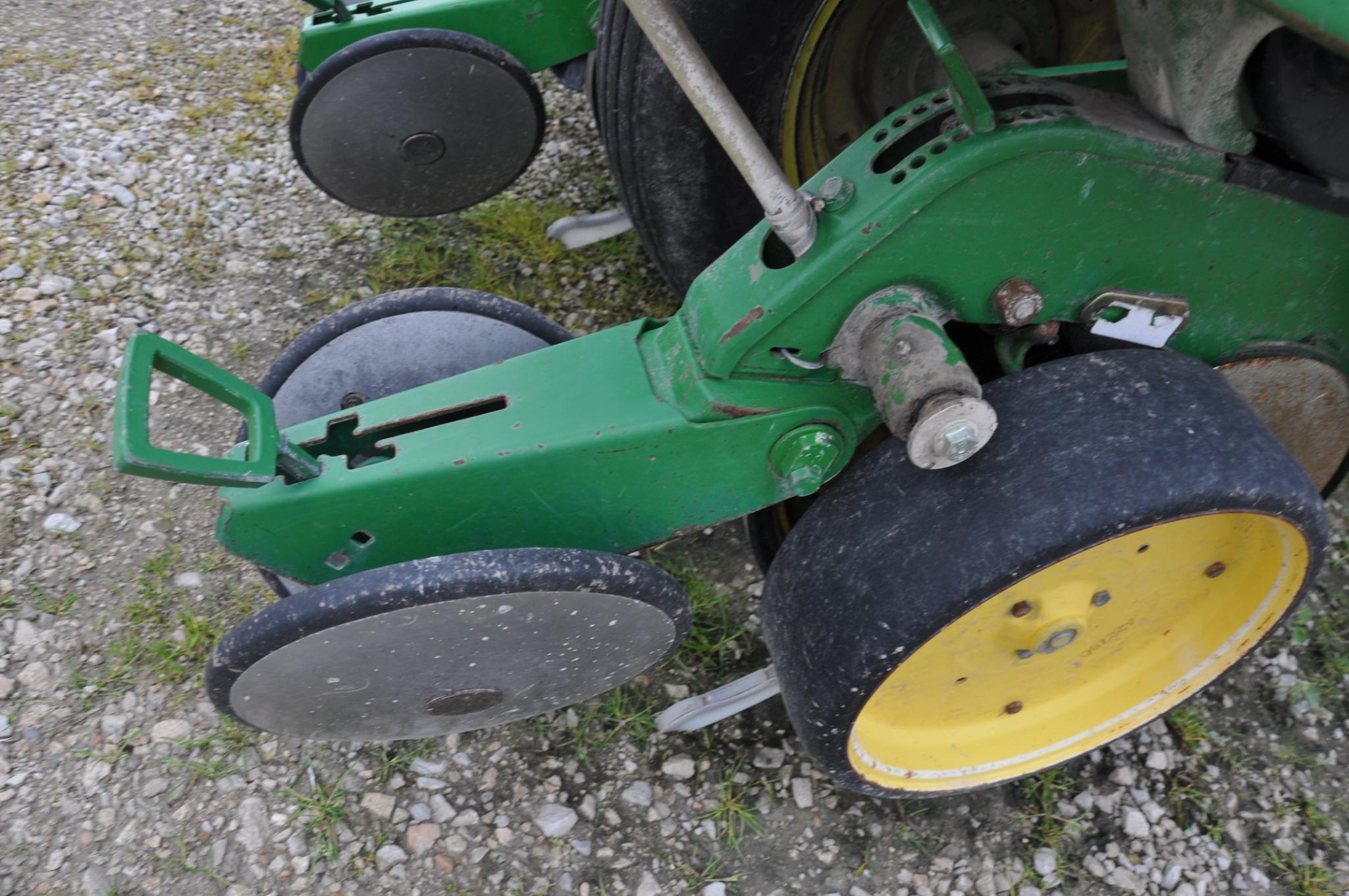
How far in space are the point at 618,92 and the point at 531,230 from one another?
1068 millimetres

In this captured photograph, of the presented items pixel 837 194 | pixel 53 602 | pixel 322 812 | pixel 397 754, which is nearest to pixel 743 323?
pixel 837 194

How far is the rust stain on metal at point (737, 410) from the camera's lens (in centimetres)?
151

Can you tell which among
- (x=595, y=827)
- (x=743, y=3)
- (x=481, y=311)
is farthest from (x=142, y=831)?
(x=743, y=3)

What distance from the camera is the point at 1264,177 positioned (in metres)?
1.40

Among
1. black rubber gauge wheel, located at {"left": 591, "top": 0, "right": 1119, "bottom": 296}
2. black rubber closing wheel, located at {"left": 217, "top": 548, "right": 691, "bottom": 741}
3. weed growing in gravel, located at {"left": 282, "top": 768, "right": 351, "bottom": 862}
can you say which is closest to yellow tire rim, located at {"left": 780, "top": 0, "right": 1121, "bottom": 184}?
black rubber gauge wheel, located at {"left": 591, "top": 0, "right": 1119, "bottom": 296}

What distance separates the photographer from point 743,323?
1.47 meters

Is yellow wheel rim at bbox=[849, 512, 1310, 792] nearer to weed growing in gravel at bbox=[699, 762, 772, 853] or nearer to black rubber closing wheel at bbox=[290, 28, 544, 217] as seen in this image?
weed growing in gravel at bbox=[699, 762, 772, 853]

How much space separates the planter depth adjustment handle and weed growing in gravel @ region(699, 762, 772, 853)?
96 centimetres

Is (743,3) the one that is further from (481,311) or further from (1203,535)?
(1203,535)

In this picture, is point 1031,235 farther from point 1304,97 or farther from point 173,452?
point 173,452

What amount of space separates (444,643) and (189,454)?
0.44 metres

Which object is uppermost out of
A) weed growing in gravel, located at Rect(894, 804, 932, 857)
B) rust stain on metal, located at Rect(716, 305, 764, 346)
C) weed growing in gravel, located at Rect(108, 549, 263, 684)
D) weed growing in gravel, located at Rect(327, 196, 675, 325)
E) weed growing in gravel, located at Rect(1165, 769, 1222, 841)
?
Result: rust stain on metal, located at Rect(716, 305, 764, 346)

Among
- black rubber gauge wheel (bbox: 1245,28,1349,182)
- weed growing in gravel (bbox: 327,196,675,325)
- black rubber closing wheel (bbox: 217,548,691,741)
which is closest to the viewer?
black rubber gauge wheel (bbox: 1245,28,1349,182)

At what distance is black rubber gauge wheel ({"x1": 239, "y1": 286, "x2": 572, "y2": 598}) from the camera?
1.86 meters
